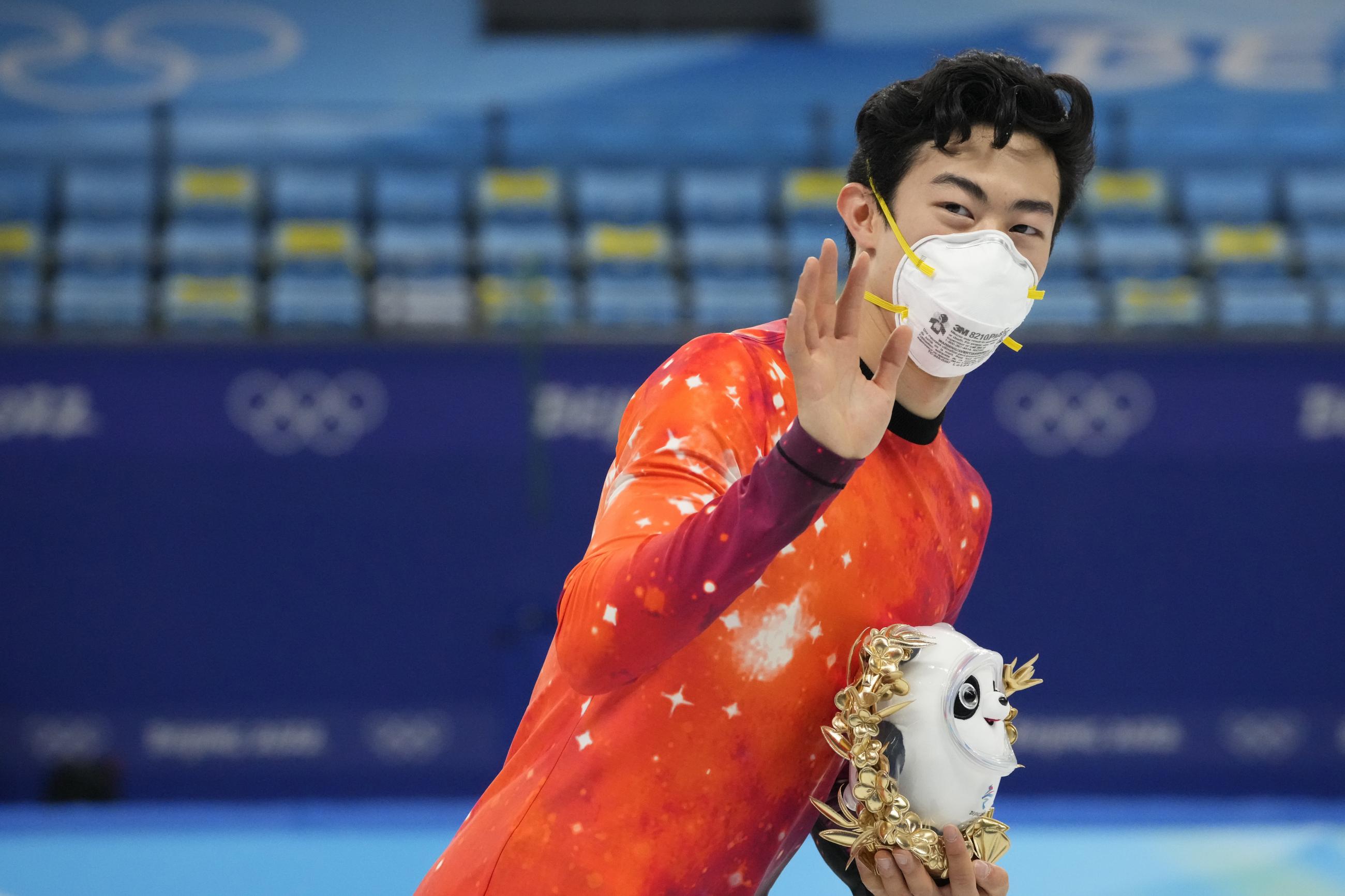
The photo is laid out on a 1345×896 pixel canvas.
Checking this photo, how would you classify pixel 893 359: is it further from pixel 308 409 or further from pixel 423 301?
pixel 423 301

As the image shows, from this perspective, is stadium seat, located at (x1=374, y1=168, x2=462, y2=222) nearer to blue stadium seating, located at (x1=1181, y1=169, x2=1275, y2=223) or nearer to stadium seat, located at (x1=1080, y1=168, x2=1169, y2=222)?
stadium seat, located at (x1=1080, y1=168, x2=1169, y2=222)

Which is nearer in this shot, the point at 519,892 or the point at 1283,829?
the point at 519,892

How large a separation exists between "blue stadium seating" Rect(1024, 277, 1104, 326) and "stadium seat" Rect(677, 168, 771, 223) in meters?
2.09

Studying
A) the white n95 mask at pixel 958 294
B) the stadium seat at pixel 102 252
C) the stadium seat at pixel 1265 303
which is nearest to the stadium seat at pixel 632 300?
the stadium seat at pixel 102 252

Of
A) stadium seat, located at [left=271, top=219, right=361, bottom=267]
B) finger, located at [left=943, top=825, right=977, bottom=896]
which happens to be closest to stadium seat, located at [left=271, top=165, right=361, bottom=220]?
stadium seat, located at [left=271, top=219, right=361, bottom=267]

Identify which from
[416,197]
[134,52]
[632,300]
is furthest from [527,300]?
[134,52]

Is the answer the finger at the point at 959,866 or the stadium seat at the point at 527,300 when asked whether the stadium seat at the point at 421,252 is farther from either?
the finger at the point at 959,866

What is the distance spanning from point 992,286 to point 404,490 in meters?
5.02

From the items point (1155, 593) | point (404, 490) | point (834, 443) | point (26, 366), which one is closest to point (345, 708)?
point (404, 490)

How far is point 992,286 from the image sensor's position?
1784mm

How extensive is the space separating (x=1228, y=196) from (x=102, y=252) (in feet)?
24.6

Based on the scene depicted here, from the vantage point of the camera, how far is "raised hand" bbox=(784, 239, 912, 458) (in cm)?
141

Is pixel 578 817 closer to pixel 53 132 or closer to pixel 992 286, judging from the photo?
pixel 992 286

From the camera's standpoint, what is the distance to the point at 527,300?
666cm
